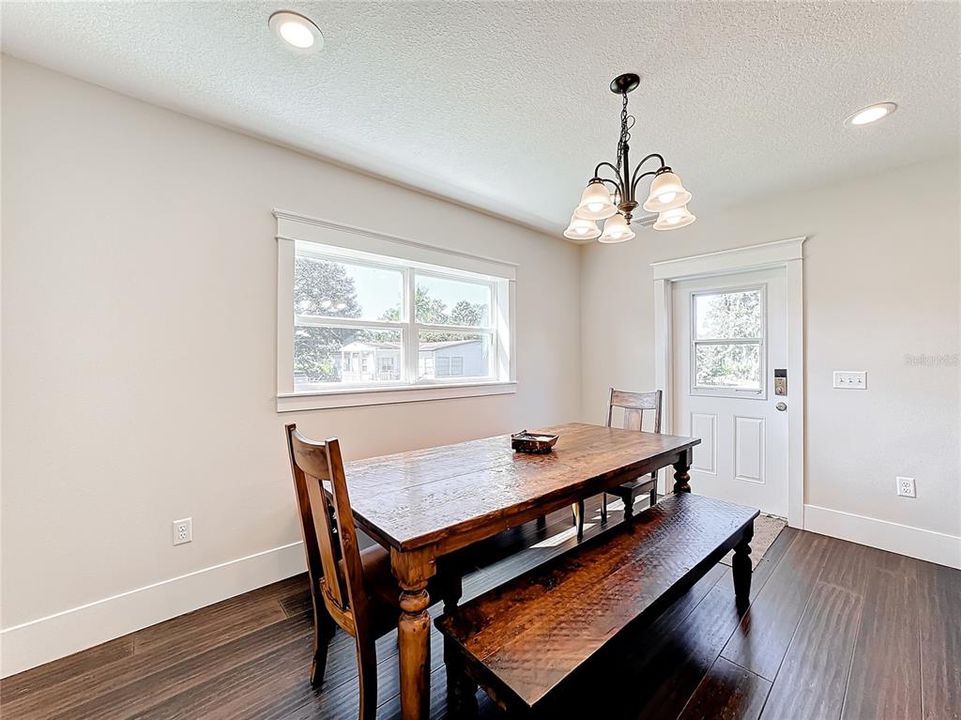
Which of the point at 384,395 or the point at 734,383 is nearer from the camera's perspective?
the point at 384,395

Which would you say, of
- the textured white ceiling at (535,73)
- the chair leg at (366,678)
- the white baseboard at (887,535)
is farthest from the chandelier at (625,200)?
the white baseboard at (887,535)

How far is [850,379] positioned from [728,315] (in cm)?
94

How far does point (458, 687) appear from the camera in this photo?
4.45 ft

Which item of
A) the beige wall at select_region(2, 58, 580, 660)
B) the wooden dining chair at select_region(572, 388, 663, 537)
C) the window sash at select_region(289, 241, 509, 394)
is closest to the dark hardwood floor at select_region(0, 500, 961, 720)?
the beige wall at select_region(2, 58, 580, 660)

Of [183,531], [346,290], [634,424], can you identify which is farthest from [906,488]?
[183,531]

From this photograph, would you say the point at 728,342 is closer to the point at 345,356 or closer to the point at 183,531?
the point at 345,356

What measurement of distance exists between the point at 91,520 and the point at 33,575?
25 centimetres

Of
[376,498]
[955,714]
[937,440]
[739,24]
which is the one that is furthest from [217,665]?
[937,440]

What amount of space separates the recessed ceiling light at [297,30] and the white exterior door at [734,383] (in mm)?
3296

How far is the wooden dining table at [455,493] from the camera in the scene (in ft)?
4.03

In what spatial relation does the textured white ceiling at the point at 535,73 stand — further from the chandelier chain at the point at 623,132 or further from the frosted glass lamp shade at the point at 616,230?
the frosted glass lamp shade at the point at 616,230

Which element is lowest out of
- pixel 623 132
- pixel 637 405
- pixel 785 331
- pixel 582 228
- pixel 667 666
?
pixel 667 666

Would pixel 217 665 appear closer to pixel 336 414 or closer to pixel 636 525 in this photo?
pixel 336 414

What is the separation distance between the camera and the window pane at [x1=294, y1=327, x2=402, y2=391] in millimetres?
2580
